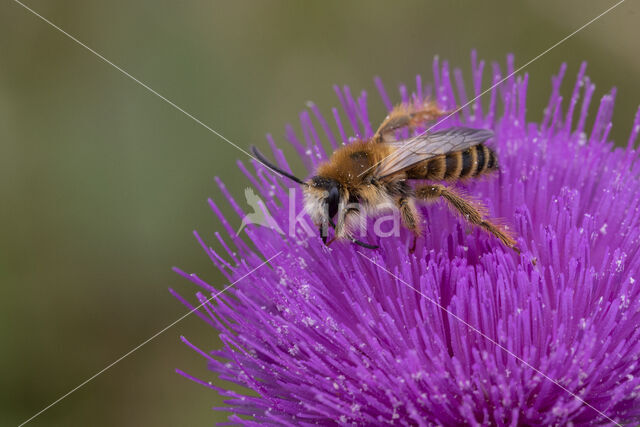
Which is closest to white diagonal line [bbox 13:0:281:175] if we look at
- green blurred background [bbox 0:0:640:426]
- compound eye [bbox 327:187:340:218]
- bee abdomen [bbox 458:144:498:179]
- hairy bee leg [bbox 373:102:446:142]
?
green blurred background [bbox 0:0:640:426]

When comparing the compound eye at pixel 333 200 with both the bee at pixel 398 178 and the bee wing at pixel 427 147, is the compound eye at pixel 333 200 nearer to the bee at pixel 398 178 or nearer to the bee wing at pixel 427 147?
the bee at pixel 398 178

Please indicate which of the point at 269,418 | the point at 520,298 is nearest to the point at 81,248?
the point at 269,418

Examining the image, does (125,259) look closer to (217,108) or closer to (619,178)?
(217,108)

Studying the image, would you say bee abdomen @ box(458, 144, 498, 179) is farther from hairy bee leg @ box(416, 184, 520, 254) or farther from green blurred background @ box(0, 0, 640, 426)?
green blurred background @ box(0, 0, 640, 426)

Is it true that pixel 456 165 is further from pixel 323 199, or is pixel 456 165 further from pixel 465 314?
pixel 465 314

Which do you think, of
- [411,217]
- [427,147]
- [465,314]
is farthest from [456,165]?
[465,314]

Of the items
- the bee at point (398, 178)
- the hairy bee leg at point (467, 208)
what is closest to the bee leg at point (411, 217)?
the bee at point (398, 178)
